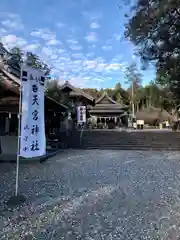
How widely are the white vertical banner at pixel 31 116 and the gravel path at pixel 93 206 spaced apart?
42.4 inches

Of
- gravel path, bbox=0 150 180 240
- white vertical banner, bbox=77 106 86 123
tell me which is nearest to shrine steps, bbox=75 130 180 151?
white vertical banner, bbox=77 106 86 123

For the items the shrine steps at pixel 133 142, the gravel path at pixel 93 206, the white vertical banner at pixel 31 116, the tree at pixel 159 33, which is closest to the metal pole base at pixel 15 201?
the gravel path at pixel 93 206

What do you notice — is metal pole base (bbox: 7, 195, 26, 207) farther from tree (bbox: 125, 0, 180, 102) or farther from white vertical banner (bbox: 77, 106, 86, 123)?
white vertical banner (bbox: 77, 106, 86, 123)

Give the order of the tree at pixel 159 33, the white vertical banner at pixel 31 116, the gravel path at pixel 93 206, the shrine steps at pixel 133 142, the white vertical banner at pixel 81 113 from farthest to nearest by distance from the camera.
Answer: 1. the white vertical banner at pixel 81 113
2. the shrine steps at pixel 133 142
3. the tree at pixel 159 33
4. the white vertical banner at pixel 31 116
5. the gravel path at pixel 93 206

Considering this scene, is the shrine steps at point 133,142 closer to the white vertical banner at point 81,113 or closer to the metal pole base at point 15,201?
the white vertical banner at point 81,113

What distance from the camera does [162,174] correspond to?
9547 mm

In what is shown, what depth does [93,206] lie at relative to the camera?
5727mm

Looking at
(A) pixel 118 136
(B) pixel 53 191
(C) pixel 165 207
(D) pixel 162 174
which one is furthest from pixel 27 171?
(A) pixel 118 136

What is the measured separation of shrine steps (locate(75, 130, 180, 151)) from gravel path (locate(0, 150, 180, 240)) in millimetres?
9476

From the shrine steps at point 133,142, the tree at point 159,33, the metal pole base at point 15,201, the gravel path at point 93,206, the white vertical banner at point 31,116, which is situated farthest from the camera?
the shrine steps at point 133,142

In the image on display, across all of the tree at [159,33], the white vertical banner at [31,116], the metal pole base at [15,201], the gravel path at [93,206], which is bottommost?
the gravel path at [93,206]

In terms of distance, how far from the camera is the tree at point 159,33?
13.0 m

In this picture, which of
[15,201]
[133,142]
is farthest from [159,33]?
[15,201]

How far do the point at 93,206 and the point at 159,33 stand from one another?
1062 cm
